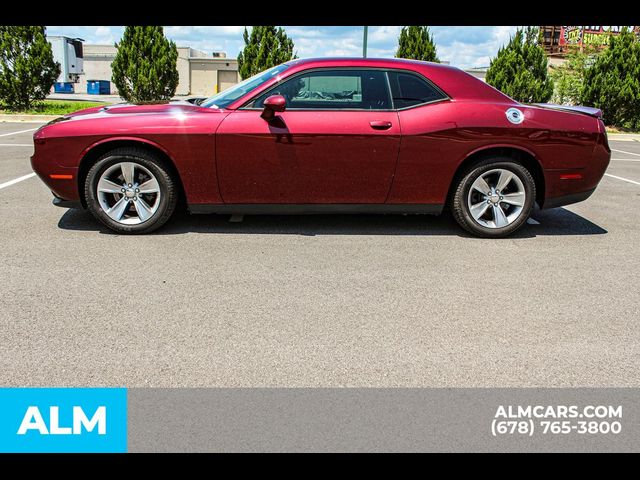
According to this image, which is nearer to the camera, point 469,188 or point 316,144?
point 316,144

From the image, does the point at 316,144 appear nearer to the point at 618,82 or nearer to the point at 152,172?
the point at 152,172

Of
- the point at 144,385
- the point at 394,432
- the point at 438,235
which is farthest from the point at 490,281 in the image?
the point at 144,385

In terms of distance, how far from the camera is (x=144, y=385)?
291 centimetres

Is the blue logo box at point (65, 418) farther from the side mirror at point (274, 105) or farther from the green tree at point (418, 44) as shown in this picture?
the green tree at point (418, 44)

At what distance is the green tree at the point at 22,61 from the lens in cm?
2030

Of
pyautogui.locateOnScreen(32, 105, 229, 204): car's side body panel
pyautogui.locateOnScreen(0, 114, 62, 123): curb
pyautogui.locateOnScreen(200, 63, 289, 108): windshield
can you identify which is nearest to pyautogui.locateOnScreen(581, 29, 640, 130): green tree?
pyautogui.locateOnScreen(0, 114, 62, 123): curb

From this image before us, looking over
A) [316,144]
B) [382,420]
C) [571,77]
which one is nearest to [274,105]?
[316,144]

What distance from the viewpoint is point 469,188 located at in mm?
5633

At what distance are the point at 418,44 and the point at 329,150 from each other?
62.0 feet

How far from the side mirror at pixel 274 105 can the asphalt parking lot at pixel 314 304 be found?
3.59 ft

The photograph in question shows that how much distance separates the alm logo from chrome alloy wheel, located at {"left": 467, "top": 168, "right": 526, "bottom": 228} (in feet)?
12.9

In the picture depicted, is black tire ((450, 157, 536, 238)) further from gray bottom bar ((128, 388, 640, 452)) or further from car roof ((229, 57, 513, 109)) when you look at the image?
gray bottom bar ((128, 388, 640, 452))

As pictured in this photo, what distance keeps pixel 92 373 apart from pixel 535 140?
4.24 m

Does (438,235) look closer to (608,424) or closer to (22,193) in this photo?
(608,424)
